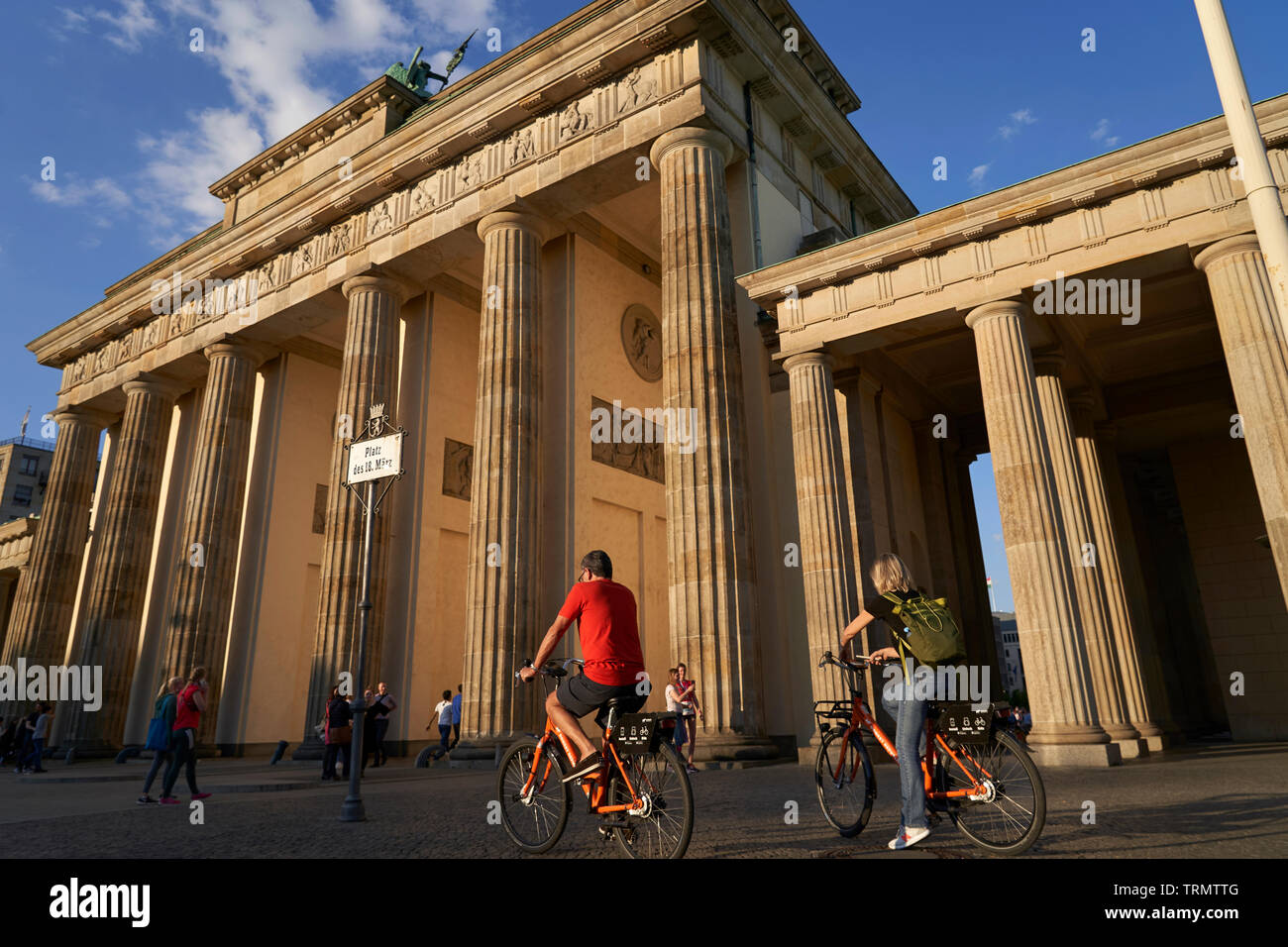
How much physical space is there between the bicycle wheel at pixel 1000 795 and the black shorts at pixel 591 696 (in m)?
2.05

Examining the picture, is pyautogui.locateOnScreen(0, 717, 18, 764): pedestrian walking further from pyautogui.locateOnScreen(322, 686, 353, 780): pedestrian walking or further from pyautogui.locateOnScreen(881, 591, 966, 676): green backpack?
pyautogui.locateOnScreen(881, 591, 966, 676): green backpack

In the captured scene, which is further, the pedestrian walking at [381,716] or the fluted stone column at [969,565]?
the fluted stone column at [969,565]

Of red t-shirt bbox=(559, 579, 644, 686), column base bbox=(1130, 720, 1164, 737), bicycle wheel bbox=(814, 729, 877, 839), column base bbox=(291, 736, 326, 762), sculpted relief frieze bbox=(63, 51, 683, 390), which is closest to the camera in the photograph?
red t-shirt bbox=(559, 579, 644, 686)

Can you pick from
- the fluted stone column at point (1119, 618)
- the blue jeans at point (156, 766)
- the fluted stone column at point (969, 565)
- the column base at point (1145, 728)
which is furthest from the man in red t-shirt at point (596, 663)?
the fluted stone column at point (969, 565)

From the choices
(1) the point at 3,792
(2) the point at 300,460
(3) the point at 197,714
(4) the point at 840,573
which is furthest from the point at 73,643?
(4) the point at 840,573

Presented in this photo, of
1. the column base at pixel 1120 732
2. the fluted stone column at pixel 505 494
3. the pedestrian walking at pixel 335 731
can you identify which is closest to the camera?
the column base at pixel 1120 732

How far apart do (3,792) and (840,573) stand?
1429 centimetres

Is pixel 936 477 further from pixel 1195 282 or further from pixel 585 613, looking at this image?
pixel 585 613

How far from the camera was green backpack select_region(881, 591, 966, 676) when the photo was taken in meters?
4.98

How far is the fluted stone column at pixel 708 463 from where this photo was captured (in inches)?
555

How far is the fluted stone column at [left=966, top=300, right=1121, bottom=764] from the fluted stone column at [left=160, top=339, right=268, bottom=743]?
70.0ft

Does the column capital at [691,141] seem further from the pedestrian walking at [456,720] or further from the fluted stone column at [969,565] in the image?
the pedestrian walking at [456,720]

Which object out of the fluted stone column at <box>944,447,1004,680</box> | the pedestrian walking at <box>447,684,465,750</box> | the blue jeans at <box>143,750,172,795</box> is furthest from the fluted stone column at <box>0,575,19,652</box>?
the fluted stone column at <box>944,447,1004,680</box>
